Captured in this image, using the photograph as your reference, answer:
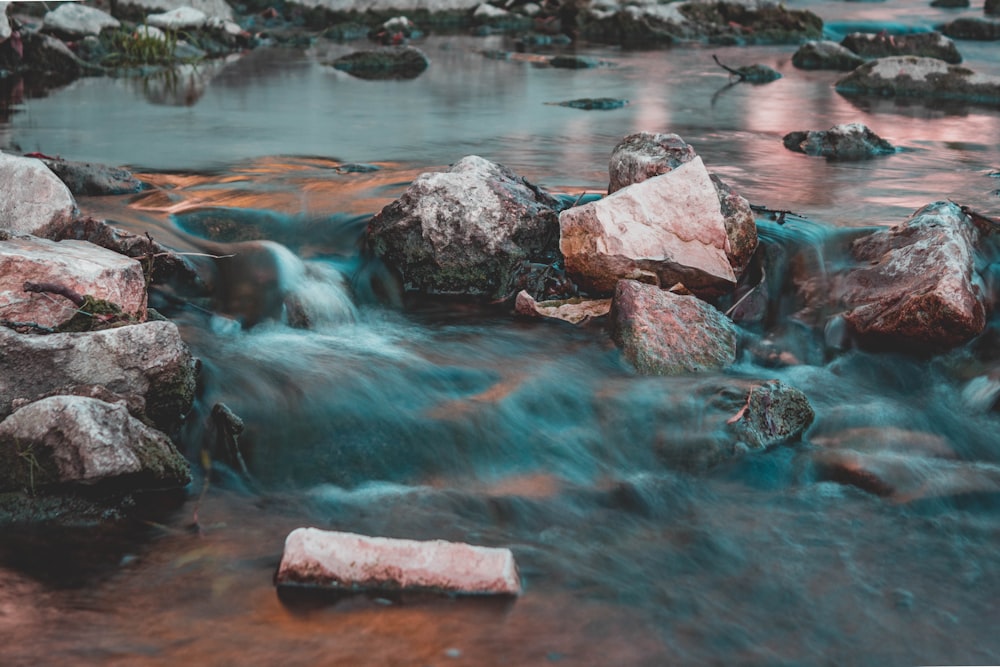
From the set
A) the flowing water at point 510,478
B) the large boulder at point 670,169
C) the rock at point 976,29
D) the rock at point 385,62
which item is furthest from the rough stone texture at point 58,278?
the rock at point 976,29

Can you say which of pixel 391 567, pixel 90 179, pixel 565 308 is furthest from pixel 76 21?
pixel 391 567

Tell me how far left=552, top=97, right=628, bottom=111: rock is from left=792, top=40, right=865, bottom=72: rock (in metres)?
5.67

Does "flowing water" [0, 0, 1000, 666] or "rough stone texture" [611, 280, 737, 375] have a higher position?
"rough stone texture" [611, 280, 737, 375]

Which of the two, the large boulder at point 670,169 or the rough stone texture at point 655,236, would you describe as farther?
the large boulder at point 670,169

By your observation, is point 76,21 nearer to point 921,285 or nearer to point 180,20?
point 180,20

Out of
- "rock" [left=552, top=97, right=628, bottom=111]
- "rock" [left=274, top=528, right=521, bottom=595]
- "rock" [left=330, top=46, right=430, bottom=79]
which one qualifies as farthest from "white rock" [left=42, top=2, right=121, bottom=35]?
"rock" [left=274, top=528, right=521, bottom=595]

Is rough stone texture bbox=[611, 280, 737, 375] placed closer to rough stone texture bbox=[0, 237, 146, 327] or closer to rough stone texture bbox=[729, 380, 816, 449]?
rough stone texture bbox=[729, 380, 816, 449]

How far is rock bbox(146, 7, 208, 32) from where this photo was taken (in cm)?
1761

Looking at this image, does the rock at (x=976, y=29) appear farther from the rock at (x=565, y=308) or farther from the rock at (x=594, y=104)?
the rock at (x=565, y=308)

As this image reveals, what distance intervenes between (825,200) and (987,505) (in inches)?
134

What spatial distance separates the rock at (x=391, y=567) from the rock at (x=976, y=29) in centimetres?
1954

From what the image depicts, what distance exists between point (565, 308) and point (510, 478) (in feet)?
5.16

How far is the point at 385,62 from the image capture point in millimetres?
15156

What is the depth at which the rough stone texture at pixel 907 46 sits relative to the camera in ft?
51.4
